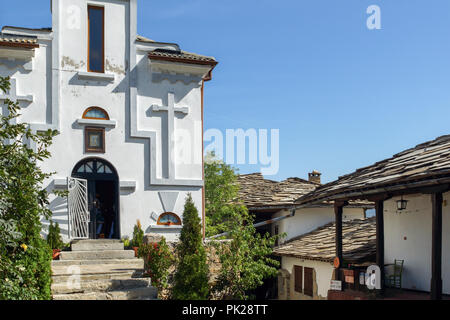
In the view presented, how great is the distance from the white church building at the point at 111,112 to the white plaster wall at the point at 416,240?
6.07m

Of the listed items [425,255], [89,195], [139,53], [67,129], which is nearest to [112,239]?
[89,195]

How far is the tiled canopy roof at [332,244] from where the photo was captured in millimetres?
14445

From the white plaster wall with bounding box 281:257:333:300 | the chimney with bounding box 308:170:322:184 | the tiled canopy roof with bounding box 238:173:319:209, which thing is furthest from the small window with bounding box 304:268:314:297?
the chimney with bounding box 308:170:322:184

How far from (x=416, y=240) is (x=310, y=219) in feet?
29.4

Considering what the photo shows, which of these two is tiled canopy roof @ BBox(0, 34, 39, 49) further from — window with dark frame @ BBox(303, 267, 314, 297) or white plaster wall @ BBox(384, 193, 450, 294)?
window with dark frame @ BBox(303, 267, 314, 297)

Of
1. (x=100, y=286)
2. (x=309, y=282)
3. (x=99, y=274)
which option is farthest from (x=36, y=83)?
(x=309, y=282)

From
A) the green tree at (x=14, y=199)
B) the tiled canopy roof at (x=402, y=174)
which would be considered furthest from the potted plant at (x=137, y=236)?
the green tree at (x=14, y=199)

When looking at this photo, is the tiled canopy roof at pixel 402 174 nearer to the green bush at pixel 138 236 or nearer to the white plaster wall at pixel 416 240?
the white plaster wall at pixel 416 240

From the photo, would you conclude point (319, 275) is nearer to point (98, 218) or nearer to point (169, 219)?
point (169, 219)

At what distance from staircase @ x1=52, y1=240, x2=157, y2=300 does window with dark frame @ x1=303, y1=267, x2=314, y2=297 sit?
22.5 ft

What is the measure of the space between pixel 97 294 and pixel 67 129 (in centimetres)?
598

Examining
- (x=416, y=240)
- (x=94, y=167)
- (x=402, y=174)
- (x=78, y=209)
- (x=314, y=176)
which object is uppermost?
(x=94, y=167)

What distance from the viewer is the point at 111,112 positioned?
15602 mm
